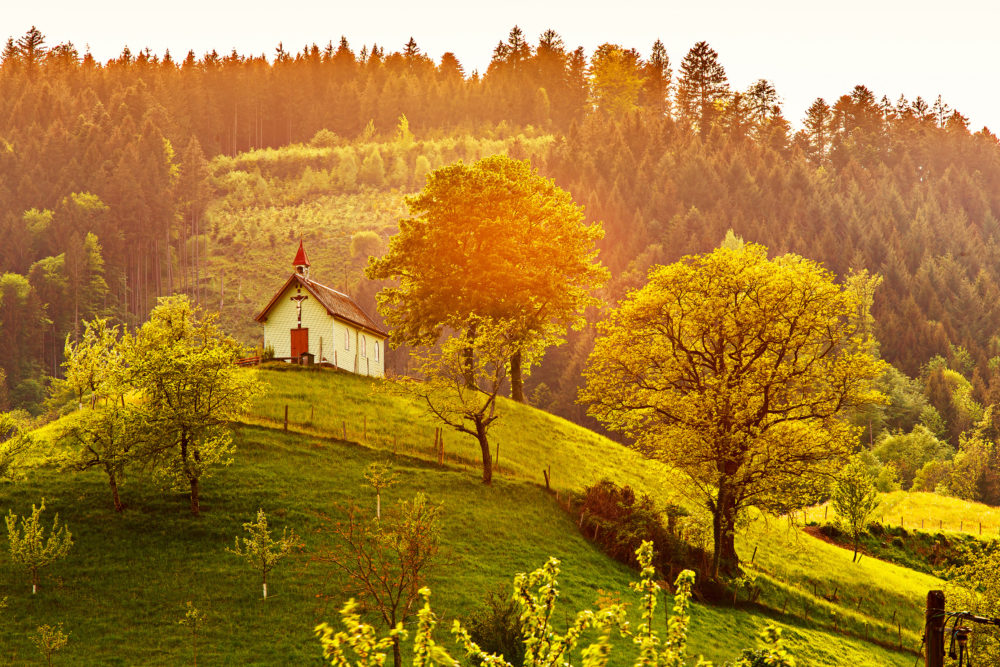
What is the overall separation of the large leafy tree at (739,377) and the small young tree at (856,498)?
45.9 ft

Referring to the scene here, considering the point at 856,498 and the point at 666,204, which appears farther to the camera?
the point at 666,204

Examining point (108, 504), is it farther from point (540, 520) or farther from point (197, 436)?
point (540, 520)

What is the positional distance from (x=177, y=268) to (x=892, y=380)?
5498 inches

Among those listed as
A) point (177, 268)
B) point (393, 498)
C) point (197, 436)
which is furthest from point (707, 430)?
point (177, 268)

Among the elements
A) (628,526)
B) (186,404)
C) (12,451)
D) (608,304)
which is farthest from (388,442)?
(608,304)

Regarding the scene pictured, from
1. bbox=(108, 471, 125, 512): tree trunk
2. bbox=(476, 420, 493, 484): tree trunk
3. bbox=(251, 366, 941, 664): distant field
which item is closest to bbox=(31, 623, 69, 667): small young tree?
bbox=(108, 471, 125, 512): tree trunk

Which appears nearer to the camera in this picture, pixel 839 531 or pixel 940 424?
pixel 839 531

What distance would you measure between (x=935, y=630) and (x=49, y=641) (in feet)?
A: 85.1

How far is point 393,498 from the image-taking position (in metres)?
38.8

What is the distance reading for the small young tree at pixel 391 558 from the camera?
23484 mm

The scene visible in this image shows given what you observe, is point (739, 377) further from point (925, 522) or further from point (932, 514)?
point (932, 514)

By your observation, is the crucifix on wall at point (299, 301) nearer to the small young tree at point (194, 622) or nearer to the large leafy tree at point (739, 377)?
the large leafy tree at point (739, 377)

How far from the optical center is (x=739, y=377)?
39.0 meters

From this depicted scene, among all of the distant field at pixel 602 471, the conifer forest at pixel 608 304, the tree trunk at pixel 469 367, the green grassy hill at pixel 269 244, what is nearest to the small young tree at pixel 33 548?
the conifer forest at pixel 608 304
